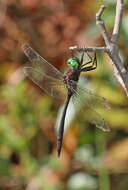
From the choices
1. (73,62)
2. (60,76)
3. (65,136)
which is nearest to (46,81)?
(60,76)

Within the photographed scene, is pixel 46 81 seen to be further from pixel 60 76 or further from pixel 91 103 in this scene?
pixel 91 103

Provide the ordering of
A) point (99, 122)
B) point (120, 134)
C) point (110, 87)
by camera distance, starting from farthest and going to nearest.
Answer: point (120, 134), point (110, 87), point (99, 122)

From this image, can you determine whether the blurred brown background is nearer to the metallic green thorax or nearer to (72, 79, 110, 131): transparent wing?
(72, 79, 110, 131): transparent wing

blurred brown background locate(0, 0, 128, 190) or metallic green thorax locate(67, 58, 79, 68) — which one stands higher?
metallic green thorax locate(67, 58, 79, 68)

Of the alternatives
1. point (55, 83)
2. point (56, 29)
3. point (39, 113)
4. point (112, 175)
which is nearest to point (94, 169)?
point (112, 175)

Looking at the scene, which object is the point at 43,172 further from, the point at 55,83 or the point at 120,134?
the point at 55,83

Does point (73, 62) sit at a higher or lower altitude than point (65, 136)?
higher

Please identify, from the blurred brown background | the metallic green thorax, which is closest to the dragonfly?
the metallic green thorax

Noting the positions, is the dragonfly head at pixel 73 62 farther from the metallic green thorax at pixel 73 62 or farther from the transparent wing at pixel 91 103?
the transparent wing at pixel 91 103
